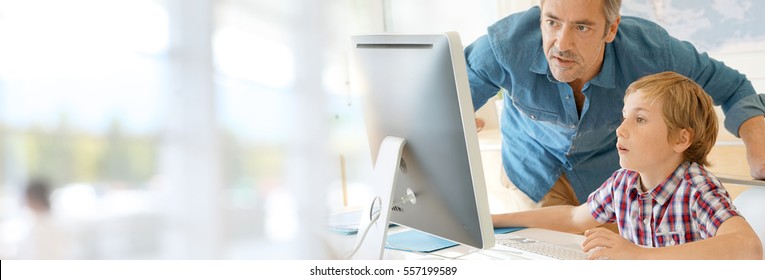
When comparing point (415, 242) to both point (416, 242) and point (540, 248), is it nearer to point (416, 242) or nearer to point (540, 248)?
point (416, 242)

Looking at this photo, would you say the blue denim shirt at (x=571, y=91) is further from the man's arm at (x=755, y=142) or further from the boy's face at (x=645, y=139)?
the boy's face at (x=645, y=139)

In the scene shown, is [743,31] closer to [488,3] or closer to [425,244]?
[488,3]

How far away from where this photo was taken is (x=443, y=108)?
74 cm

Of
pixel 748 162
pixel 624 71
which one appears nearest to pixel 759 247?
pixel 748 162

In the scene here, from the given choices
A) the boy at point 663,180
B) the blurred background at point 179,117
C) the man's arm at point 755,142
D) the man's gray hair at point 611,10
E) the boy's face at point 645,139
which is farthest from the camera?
the blurred background at point 179,117

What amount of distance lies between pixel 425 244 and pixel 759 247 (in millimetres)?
446

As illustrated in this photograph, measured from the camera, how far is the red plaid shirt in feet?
2.81

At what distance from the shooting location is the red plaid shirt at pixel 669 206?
33.8 inches

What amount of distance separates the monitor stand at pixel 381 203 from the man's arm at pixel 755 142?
26.1 inches

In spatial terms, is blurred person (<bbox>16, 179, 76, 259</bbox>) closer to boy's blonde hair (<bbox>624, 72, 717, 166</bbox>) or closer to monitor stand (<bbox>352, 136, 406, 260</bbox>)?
monitor stand (<bbox>352, 136, 406, 260</bbox>)

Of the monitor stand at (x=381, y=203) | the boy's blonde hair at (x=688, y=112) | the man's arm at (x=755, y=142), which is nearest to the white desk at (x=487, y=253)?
the monitor stand at (x=381, y=203)

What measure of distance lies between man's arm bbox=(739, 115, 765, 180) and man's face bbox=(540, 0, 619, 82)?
0.92ft

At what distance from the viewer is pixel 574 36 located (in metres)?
1.18

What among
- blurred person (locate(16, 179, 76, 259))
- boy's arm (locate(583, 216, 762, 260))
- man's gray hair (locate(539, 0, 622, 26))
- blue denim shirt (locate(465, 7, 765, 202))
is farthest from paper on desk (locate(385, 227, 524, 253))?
blurred person (locate(16, 179, 76, 259))
